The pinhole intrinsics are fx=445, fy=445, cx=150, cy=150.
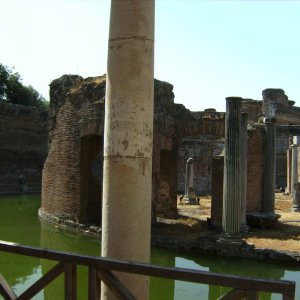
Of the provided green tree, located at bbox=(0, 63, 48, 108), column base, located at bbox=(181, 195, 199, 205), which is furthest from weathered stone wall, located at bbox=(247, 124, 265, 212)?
green tree, located at bbox=(0, 63, 48, 108)

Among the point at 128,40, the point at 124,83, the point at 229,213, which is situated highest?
the point at 128,40

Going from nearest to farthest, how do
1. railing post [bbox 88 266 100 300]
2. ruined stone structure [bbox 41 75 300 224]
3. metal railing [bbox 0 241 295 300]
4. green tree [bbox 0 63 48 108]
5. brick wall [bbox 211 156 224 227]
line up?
metal railing [bbox 0 241 295 300], railing post [bbox 88 266 100 300], brick wall [bbox 211 156 224 227], ruined stone structure [bbox 41 75 300 224], green tree [bbox 0 63 48 108]

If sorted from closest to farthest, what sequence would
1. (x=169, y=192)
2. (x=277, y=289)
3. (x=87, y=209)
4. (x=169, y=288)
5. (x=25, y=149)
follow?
(x=277, y=289)
(x=169, y=288)
(x=87, y=209)
(x=169, y=192)
(x=25, y=149)

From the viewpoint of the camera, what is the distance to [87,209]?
44.7 ft

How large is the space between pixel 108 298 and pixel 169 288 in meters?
4.62

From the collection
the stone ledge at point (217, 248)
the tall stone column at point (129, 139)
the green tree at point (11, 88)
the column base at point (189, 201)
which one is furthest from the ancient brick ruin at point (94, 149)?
the green tree at point (11, 88)

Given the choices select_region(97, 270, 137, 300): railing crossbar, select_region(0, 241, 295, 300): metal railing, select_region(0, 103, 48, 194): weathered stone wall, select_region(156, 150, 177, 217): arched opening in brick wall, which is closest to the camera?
select_region(0, 241, 295, 300): metal railing

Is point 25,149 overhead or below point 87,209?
overhead

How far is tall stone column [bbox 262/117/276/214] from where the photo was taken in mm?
13695

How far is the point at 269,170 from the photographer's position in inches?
538

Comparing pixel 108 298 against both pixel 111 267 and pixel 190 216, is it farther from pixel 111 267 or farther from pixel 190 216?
pixel 190 216

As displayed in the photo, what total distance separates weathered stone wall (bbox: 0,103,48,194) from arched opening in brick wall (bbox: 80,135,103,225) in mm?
14893

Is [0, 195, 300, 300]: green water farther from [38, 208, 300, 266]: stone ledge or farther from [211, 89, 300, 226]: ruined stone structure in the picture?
[211, 89, 300, 226]: ruined stone structure

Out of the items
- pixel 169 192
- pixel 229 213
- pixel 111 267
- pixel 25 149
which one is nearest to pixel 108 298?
pixel 111 267
